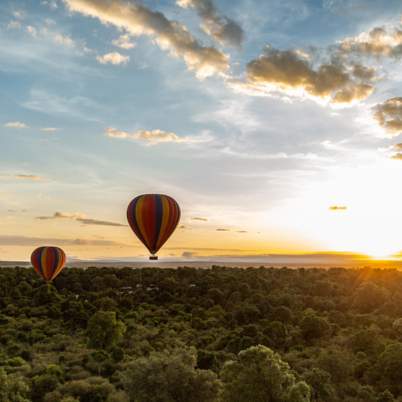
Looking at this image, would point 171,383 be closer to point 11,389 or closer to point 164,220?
point 11,389

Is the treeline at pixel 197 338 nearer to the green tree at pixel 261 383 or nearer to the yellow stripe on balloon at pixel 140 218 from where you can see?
the green tree at pixel 261 383

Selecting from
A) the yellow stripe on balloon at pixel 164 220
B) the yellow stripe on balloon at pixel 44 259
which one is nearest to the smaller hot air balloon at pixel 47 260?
the yellow stripe on balloon at pixel 44 259

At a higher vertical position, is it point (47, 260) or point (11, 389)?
point (47, 260)

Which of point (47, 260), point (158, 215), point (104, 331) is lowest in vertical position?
point (104, 331)

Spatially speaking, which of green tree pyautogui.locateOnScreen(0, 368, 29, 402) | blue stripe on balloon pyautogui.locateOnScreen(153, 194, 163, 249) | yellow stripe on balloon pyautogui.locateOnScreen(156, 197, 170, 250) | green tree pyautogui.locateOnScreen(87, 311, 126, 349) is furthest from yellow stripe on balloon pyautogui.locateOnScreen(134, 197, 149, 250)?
A: green tree pyautogui.locateOnScreen(0, 368, 29, 402)

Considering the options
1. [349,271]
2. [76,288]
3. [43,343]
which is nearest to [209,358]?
[43,343]

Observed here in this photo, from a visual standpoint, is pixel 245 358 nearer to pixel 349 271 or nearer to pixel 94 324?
pixel 94 324

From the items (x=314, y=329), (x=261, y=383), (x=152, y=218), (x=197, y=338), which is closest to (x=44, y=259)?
(x=197, y=338)
